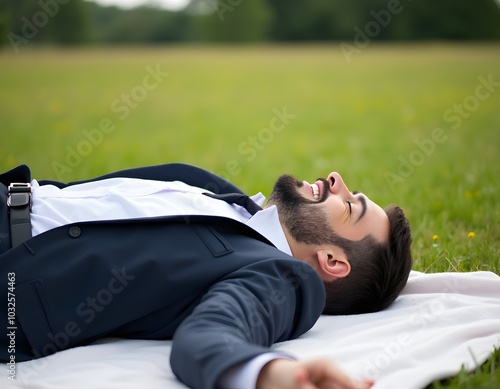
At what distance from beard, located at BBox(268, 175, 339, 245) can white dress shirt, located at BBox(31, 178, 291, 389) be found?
6 cm

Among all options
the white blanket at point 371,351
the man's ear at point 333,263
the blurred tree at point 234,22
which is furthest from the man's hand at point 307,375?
the blurred tree at point 234,22

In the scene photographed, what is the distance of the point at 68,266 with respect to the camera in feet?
→ 9.17

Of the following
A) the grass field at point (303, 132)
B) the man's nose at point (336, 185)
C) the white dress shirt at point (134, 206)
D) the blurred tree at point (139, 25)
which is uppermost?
the man's nose at point (336, 185)

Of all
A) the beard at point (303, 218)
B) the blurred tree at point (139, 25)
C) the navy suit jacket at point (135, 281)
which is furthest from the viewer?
the blurred tree at point (139, 25)

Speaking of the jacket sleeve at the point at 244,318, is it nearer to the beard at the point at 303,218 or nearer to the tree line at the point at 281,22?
the beard at the point at 303,218

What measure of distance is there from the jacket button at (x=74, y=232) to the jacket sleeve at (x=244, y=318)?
0.66 m

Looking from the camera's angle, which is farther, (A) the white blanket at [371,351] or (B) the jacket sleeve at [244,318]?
(A) the white blanket at [371,351]

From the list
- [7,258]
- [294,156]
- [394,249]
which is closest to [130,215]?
[7,258]

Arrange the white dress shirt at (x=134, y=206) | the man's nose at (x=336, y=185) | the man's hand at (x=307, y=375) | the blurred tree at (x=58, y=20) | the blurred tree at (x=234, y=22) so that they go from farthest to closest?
the blurred tree at (x=234, y=22)
the blurred tree at (x=58, y=20)
the man's nose at (x=336, y=185)
the white dress shirt at (x=134, y=206)
the man's hand at (x=307, y=375)

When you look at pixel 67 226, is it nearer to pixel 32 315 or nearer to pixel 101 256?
pixel 101 256

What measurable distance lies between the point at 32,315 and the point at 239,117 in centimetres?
1198

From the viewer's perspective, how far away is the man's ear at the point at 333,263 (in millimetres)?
3107

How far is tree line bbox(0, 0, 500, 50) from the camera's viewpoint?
68062mm

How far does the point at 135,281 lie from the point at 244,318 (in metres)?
0.55
